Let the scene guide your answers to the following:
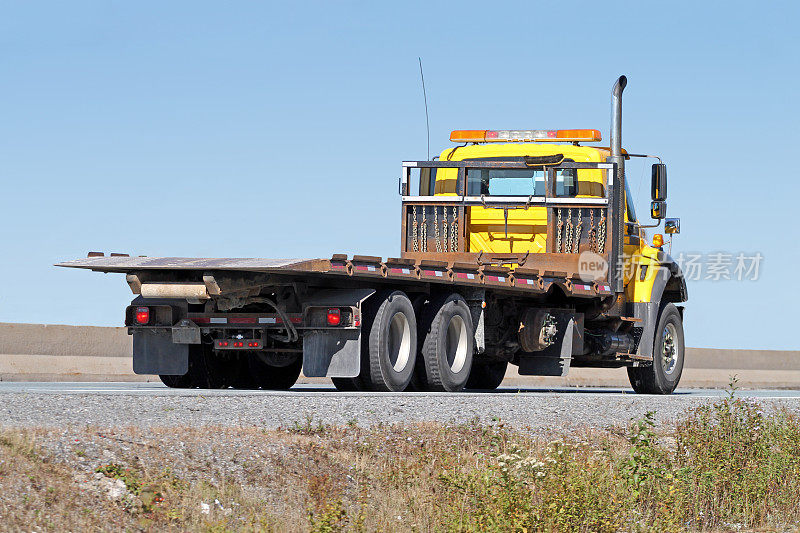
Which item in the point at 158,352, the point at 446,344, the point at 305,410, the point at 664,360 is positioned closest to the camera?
the point at 305,410

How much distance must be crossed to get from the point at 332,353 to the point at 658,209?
614cm

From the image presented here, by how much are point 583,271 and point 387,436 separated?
28.4ft

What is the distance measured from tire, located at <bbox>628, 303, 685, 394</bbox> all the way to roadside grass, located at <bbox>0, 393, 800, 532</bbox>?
27.6 feet

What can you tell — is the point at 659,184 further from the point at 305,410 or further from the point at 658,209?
the point at 305,410

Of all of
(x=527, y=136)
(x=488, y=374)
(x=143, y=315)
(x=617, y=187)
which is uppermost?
(x=527, y=136)

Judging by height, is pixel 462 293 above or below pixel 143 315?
above

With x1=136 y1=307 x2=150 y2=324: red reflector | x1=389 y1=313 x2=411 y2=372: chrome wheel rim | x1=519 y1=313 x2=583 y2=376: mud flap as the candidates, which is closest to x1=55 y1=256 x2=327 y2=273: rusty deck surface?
x1=136 y1=307 x2=150 y2=324: red reflector

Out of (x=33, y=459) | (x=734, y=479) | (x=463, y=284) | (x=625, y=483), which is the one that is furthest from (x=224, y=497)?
(x=463, y=284)

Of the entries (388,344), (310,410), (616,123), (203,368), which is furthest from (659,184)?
(310,410)

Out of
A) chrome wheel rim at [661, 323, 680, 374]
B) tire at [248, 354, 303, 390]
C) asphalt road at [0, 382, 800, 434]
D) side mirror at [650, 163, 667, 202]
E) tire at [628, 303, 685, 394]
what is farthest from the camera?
chrome wheel rim at [661, 323, 680, 374]

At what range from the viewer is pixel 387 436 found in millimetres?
9102

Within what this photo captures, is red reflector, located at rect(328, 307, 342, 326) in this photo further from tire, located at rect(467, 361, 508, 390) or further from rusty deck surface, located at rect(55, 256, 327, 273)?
tire, located at rect(467, 361, 508, 390)

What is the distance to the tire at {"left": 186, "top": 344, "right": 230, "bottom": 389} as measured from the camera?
15094 millimetres

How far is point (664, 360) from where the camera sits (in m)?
18.7
